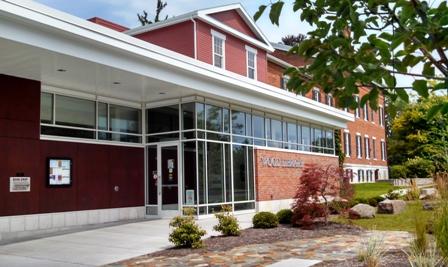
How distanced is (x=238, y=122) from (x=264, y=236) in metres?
8.18

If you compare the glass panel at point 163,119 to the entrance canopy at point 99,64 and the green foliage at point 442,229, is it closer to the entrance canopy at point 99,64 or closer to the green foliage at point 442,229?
the entrance canopy at point 99,64

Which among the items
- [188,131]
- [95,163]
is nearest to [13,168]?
[95,163]

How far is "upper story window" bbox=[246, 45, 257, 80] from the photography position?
24644mm

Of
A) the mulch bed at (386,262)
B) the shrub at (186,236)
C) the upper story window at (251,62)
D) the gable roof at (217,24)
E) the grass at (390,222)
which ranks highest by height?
the gable roof at (217,24)

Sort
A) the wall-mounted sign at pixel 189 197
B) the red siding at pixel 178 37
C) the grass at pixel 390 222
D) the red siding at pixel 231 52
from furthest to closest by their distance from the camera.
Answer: the red siding at pixel 231 52
the red siding at pixel 178 37
the wall-mounted sign at pixel 189 197
the grass at pixel 390 222

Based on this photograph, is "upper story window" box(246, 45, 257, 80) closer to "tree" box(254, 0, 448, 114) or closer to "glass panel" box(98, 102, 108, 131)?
"glass panel" box(98, 102, 108, 131)

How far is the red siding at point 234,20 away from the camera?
23.3 meters

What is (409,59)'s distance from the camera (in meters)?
2.80

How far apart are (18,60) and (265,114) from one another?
12.1 m

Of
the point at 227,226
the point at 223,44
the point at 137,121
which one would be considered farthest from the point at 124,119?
the point at 227,226

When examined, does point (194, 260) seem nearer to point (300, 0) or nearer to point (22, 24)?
point (22, 24)

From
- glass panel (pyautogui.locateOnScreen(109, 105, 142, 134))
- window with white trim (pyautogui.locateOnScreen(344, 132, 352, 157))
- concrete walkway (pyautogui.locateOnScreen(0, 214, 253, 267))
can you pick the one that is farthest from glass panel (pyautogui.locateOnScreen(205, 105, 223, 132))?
window with white trim (pyautogui.locateOnScreen(344, 132, 352, 157))

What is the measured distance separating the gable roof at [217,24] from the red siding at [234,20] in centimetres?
14

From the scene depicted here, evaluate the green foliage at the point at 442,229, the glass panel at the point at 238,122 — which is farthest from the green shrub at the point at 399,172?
the green foliage at the point at 442,229
